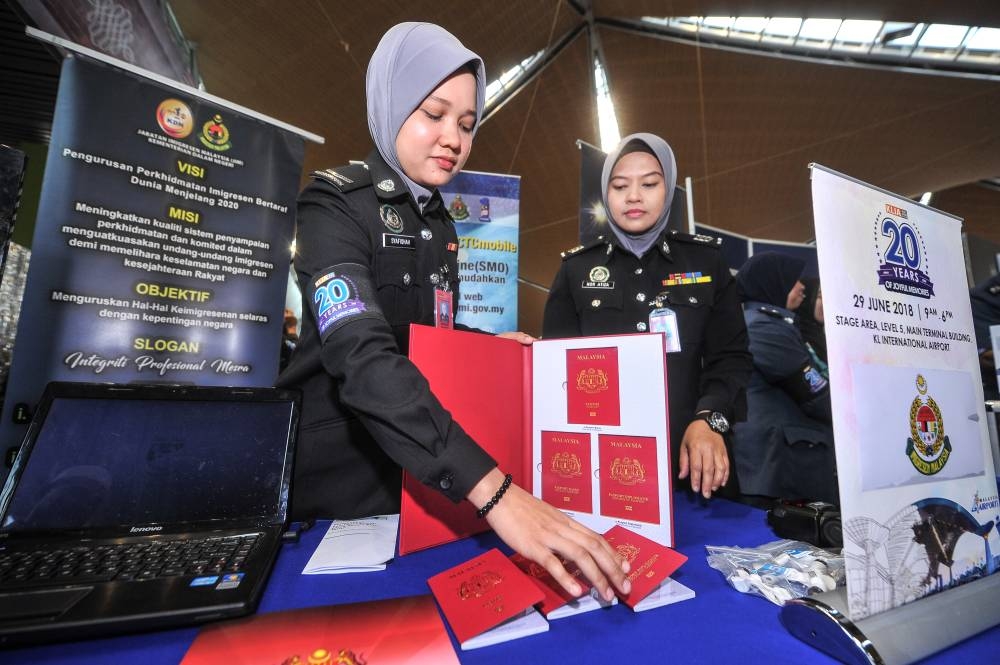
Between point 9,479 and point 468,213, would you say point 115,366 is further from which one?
point 468,213

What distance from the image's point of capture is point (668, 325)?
1.40 m

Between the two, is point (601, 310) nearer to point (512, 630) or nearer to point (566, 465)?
point (566, 465)

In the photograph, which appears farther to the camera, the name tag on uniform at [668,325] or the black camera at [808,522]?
the name tag on uniform at [668,325]

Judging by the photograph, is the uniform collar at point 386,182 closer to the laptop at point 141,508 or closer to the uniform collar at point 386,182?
the uniform collar at point 386,182

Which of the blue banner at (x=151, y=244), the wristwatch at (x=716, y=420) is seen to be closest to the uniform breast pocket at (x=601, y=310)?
the wristwatch at (x=716, y=420)

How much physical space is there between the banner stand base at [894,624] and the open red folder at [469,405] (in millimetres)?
495

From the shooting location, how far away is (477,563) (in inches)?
24.5

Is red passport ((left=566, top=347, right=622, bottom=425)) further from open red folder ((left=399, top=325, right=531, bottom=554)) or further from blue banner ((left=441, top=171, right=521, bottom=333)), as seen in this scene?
blue banner ((left=441, top=171, right=521, bottom=333))

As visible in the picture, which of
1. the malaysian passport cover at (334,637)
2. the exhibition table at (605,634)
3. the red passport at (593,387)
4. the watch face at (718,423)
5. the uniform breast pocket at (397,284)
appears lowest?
the exhibition table at (605,634)

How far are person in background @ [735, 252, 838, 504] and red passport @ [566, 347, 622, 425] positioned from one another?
158 centimetres

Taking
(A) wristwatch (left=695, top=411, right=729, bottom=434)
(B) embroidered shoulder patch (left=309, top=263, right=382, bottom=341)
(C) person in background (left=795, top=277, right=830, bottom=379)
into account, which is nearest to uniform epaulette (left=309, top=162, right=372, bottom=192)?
(B) embroidered shoulder patch (left=309, top=263, right=382, bottom=341)

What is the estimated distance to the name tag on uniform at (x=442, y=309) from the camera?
104 centimetres

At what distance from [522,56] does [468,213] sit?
16.0 ft

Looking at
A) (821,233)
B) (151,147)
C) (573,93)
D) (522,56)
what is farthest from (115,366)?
(573,93)
